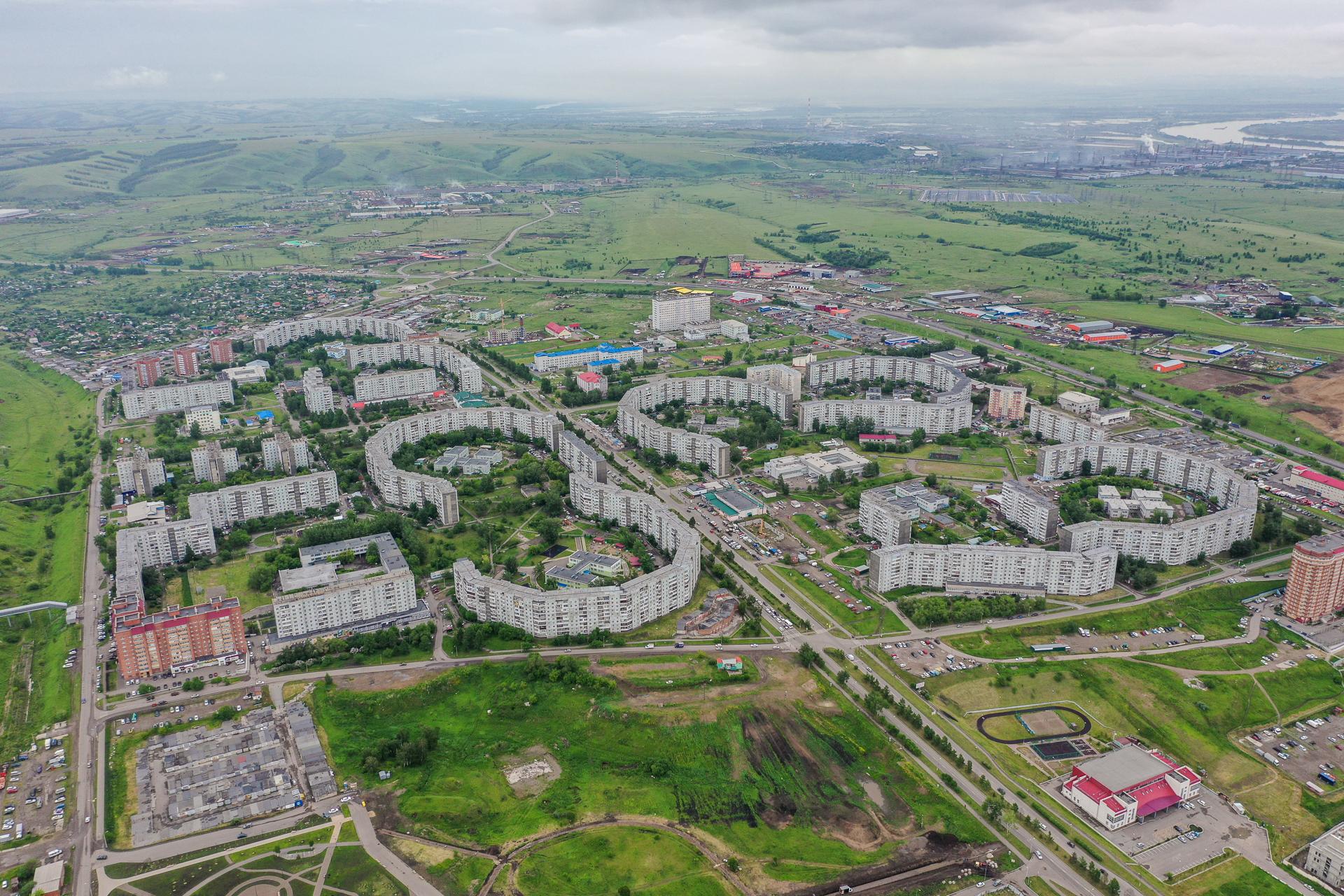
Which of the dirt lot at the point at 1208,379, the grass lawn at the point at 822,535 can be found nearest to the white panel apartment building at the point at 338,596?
the grass lawn at the point at 822,535

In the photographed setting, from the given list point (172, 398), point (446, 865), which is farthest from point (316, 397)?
point (446, 865)

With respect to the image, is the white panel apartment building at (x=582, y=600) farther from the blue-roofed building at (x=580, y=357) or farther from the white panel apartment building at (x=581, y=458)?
the blue-roofed building at (x=580, y=357)

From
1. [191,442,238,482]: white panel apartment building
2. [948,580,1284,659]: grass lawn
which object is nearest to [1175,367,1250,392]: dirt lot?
[948,580,1284,659]: grass lawn

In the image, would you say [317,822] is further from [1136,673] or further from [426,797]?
[1136,673]

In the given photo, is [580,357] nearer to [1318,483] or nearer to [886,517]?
[886,517]

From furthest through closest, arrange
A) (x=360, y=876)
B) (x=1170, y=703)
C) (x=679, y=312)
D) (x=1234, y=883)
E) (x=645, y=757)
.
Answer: (x=679, y=312) → (x=1170, y=703) → (x=645, y=757) → (x=1234, y=883) → (x=360, y=876)

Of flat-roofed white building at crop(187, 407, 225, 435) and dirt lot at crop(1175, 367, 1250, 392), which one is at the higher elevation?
dirt lot at crop(1175, 367, 1250, 392)

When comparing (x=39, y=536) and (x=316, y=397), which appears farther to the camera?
(x=316, y=397)

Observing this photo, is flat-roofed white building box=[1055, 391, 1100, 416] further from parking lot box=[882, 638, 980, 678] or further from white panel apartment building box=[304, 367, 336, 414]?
white panel apartment building box=[304, 367, 336, 414]
